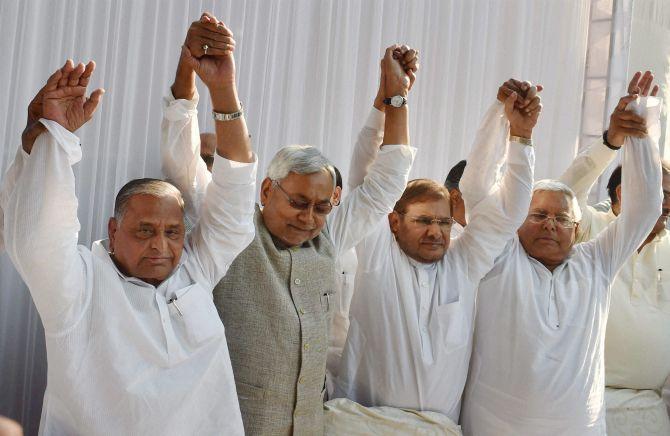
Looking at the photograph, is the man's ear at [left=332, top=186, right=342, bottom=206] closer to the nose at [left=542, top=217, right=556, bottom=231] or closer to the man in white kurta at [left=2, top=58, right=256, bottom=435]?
the man in white kurta at [left=2, top=58, right=256, bottom=435]

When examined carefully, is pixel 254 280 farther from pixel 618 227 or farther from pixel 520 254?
pixel 618 227

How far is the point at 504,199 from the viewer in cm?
296

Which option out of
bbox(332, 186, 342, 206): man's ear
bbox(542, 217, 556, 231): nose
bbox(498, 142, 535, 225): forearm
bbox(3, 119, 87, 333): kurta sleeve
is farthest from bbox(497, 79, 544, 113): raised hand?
bbox(3, 119, 87, 333): kurta sleeve

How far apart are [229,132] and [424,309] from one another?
3.45ft

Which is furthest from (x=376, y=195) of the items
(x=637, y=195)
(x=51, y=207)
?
(x=51, y=207)

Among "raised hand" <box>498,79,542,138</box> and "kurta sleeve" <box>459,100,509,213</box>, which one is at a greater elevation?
"raised hand" <box>498,79,542,138</box>

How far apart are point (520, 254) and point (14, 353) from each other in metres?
1.88

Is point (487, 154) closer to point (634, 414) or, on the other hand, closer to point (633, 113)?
point (633, 113)

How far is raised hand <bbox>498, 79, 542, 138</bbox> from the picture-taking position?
298cm

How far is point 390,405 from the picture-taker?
2.87 metres

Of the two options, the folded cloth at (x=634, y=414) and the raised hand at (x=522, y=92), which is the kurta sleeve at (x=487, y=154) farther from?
the folded cloth at (x=634, y=414)

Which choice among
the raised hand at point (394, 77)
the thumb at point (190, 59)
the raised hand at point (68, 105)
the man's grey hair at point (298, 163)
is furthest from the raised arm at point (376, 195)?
the raised hand at point (68, 105)

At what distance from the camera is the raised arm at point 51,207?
192cm

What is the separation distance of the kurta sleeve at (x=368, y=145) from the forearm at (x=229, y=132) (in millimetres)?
792
